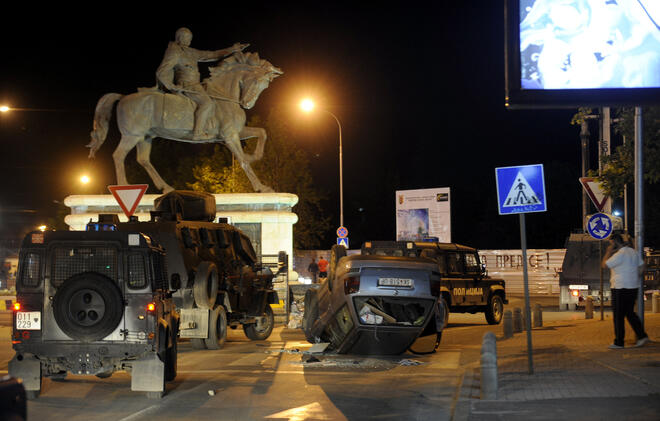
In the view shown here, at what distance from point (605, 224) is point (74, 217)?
708 inches

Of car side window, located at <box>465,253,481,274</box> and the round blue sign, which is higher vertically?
the round blue sign

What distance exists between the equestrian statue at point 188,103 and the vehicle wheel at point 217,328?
11409mm

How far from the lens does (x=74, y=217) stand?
2847cm

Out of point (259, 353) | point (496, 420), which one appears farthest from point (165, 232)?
point (496, 420)

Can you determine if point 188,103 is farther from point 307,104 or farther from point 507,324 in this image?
point 507,324

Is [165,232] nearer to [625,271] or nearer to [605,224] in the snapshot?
[625,271]

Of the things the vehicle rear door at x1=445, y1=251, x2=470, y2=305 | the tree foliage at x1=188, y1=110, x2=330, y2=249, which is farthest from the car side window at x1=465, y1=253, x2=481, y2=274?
the tree foliage at x1=188, y1=110, x2=330, y2=249

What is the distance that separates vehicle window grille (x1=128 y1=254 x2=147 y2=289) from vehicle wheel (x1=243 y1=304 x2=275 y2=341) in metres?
8.47

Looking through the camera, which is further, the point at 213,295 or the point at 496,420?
the point at 213,295

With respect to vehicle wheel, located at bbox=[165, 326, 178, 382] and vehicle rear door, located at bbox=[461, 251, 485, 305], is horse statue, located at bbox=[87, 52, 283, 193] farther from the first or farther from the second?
vehicle wheel, located at bbox=[165, 326, 178, 382]

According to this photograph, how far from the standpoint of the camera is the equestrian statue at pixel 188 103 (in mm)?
26844

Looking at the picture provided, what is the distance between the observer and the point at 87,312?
32.9 feet

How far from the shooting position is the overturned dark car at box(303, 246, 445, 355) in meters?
13.3

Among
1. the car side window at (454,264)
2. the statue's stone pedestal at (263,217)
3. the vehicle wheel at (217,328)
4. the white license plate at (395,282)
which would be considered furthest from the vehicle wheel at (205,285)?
the statue's stone pedestal at (263,217)
